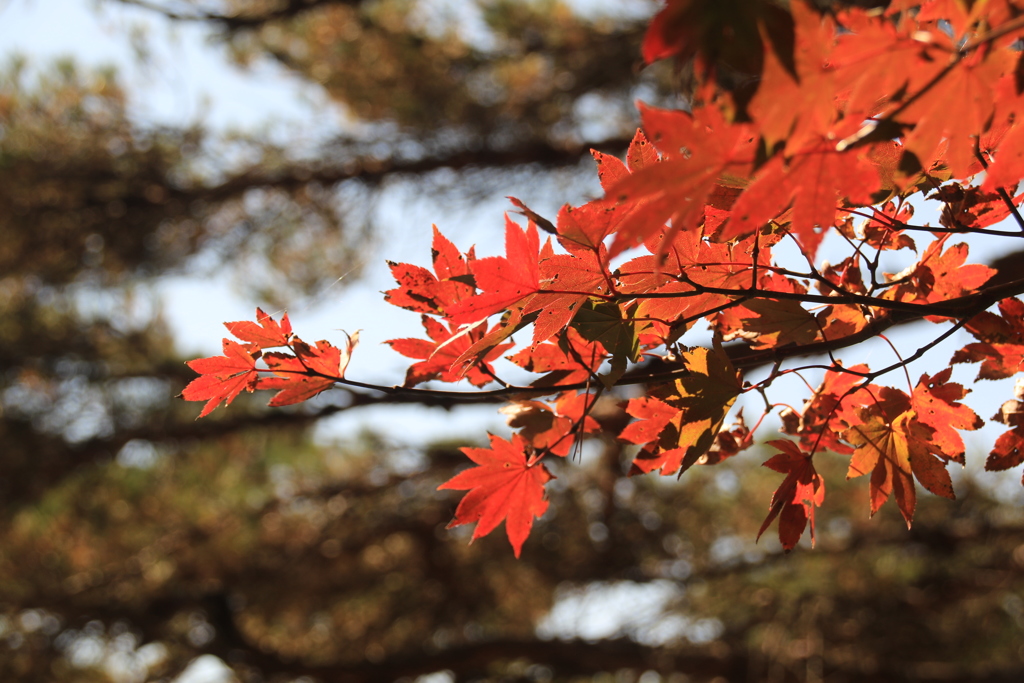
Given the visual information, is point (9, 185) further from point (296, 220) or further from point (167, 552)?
point (167, 552)

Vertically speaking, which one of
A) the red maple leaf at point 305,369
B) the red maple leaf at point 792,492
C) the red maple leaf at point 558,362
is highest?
the red maple leaf at point 305,369

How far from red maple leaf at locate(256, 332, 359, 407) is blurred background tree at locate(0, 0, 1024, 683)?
7.25 ft

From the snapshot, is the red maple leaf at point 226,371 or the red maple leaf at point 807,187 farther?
the red maple leaf at point 226,371

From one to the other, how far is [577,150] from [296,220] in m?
1.48

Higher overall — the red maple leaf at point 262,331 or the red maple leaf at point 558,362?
the red maple leaf at point 262,331

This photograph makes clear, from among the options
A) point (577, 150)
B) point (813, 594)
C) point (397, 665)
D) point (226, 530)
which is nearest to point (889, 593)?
point (813, 594)

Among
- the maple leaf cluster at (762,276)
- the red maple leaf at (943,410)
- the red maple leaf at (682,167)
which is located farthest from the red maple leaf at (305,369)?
the red maple leaf at (943,410)

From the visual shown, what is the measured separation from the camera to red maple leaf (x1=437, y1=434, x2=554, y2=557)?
2.01 feet

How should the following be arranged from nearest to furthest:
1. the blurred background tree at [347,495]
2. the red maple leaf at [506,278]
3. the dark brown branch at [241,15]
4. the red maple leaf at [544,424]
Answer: the red maple leaf at [506,278] → the red maple leaf at [544,424] → the dark brown branch at [241,15] → the blurred background tree at [347,495]

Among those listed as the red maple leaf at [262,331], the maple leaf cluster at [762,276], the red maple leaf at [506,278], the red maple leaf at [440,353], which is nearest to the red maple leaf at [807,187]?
the maple leaf cluster at [762,276]

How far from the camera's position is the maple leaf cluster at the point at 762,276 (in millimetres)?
341

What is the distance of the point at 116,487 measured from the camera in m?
4.16

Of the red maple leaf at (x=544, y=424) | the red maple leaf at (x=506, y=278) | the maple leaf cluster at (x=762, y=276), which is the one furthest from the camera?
the red maple leaf at (x=544, y=424)

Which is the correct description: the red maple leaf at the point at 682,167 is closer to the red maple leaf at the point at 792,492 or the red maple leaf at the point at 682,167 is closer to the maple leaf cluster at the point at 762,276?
the maple leaf cluster at the point at 762,276
